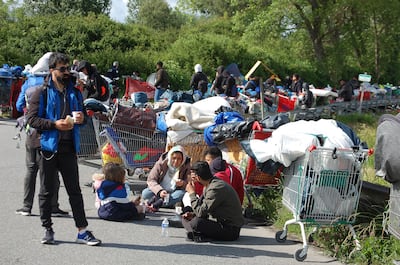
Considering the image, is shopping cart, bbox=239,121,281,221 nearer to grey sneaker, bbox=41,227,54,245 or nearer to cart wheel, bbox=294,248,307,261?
cart wheel, bbox=294,248,307,261

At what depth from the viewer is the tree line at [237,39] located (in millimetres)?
32459

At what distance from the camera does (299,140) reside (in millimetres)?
7219

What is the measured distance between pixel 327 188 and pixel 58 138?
3.04m

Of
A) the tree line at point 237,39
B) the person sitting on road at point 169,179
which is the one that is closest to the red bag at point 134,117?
the person sitting on road at point 169,179

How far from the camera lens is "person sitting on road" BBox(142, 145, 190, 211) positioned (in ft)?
30.3

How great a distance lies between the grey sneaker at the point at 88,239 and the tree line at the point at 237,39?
20.9 m

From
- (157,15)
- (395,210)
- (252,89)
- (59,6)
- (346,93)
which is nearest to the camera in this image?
(395,210)

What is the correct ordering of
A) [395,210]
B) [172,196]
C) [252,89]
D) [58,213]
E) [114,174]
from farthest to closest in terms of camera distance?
[252,89]
[172,196]
[114,174]
[58,213]
[395,210]

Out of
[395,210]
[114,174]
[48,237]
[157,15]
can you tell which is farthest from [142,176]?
[157,15]

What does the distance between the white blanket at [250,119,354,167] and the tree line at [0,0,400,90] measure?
19.6m

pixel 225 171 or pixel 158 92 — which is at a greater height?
pixel 158 92

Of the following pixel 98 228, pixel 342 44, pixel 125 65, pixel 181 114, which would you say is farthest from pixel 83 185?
pixel 342 44

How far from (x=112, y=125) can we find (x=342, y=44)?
128ft

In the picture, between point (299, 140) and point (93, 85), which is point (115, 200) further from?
point (93, 85)
